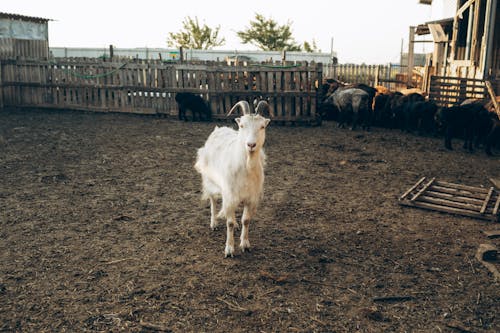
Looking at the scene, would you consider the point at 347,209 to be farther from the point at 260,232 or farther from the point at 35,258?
the point at 35,258

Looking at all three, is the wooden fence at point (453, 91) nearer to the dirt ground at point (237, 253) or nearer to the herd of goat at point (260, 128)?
the herd of goat at point (260, 128)

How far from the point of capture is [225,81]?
14.1 meters

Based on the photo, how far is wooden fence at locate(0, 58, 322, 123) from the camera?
13617 mm

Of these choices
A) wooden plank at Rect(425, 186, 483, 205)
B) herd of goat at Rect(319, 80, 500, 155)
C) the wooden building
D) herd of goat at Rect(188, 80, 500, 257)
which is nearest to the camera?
herd of goat at Rect(188, 80, 500, 257)

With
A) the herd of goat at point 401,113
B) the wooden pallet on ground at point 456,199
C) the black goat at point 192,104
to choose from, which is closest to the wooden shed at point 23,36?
the black goat at point 192,104

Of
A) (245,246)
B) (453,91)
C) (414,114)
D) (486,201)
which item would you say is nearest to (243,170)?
(245,246)

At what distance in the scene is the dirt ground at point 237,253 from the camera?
373 cm

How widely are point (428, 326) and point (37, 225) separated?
4.64m

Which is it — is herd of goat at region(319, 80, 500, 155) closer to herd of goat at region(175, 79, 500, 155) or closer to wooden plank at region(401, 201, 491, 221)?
herd of goat at region(175, 79, 500, 155)

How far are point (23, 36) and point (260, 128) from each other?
60.8 ft

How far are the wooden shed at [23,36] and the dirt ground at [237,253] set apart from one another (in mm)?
9149

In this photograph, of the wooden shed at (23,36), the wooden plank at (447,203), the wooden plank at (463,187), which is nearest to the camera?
the wooden plank at (447,203)

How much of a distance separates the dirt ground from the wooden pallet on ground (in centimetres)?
15

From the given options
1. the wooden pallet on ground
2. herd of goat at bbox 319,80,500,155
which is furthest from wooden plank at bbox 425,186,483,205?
herd of goat at bbox 319,80,500,155
